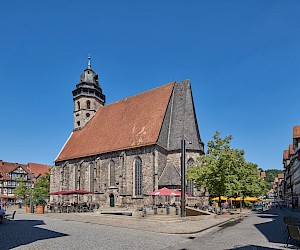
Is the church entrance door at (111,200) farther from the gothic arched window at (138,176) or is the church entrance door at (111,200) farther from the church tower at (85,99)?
the church tower at (85,99)

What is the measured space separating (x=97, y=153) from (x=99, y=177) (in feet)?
11.3

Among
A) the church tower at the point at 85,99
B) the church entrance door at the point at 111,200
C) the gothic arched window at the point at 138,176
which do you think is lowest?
the church entrance door at the point at 111,200

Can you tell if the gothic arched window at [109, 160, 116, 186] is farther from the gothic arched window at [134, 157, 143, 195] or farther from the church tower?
the church tower

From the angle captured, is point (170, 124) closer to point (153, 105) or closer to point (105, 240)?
point (153, 105)

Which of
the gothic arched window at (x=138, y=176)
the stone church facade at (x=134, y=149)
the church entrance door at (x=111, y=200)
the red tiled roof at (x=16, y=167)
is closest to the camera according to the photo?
the stone church facade at (x=134, y=149)

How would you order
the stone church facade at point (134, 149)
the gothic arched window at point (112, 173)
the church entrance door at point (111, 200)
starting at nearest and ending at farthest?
1. the stone church facade at point (134, 149)
2. the church entrance door at point (111, 200)
3. the gothic arched window at point (112, 173)

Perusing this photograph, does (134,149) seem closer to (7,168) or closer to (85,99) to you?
(85,99)

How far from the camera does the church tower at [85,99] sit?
56094 millimetres

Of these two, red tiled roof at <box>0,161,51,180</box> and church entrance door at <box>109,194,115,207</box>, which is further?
red tiled roof at <box>0,161,51,180</box>

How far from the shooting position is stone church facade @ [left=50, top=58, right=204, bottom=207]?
38.9 metres

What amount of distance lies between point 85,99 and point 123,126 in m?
13.6

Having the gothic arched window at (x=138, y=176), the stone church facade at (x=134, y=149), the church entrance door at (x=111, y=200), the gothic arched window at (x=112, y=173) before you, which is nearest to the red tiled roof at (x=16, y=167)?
the stone church facade at (x=134, y=149)

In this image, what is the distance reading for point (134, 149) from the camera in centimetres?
4056

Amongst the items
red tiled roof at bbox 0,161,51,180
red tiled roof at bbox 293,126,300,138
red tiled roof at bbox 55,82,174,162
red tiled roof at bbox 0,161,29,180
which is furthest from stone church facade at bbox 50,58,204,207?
red tiled roof at bbox 0,161,51,180
